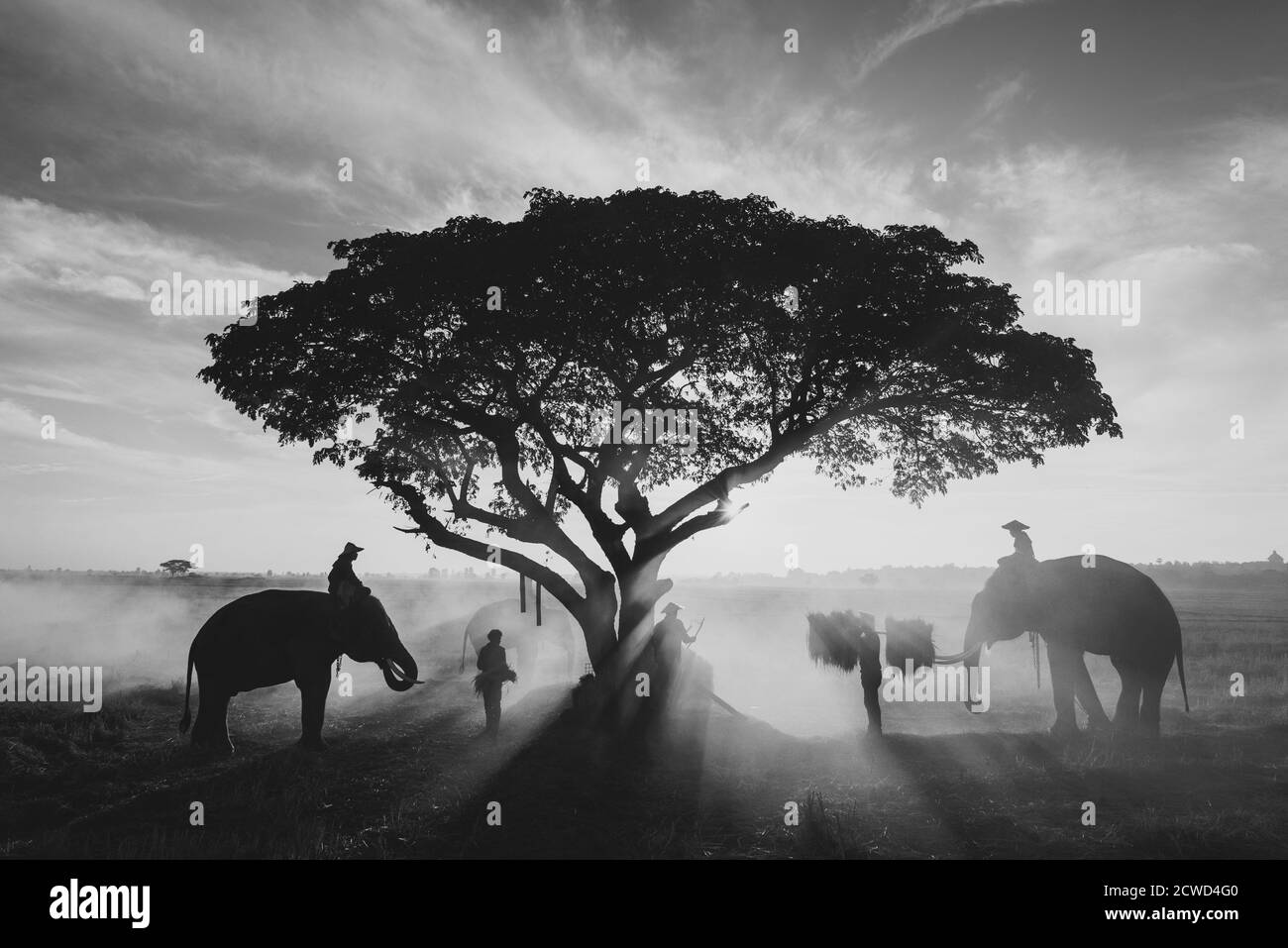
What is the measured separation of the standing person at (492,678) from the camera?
1552 cm

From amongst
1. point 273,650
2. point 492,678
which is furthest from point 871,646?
point 273,650

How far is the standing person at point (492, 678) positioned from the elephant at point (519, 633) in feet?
44.3

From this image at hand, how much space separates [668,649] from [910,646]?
518cm

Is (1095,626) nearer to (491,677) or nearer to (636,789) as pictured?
(636,789)

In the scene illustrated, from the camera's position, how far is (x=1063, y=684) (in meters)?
15.0

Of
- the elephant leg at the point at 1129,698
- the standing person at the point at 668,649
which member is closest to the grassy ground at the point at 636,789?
the elephant leg at the point at 1129,698

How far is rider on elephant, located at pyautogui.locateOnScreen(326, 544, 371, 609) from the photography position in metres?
14.8

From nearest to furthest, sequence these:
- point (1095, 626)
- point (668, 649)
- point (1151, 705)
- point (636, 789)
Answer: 1. point (636, 789)
2. point (1151, 705)
3. point (1095, 626)
4. point (668, 649)

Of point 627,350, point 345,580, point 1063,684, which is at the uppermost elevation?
point 627,350

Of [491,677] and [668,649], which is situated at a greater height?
[668,649]

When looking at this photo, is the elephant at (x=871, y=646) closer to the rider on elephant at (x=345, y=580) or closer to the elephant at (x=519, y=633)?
the rider on elephant at (x=345, y=580)

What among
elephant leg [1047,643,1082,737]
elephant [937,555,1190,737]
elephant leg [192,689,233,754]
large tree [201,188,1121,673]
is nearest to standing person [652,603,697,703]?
large tree [201,188,1121,673]

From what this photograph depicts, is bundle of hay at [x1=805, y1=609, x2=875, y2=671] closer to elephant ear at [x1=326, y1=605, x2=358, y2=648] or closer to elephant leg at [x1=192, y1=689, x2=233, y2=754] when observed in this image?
elephant ear at [x1=326, y1=605, x2=358, y2=648]
